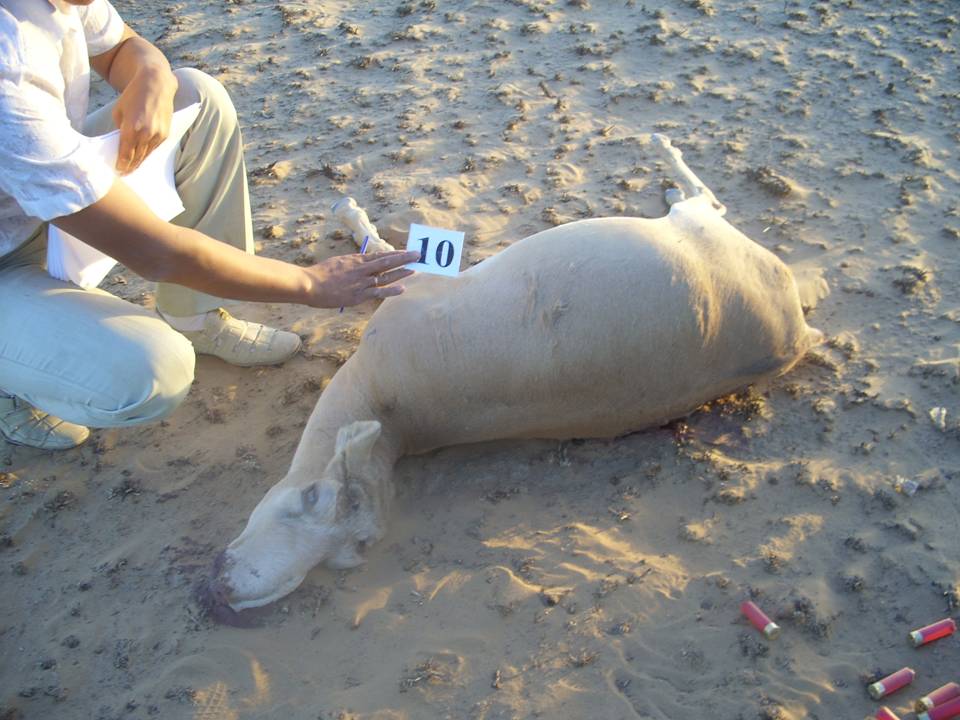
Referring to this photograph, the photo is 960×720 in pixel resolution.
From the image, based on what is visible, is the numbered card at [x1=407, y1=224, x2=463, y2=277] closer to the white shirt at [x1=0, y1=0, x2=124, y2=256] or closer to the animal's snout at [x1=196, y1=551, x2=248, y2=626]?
the white shirt at [x1=0, y1=0, x2=124, y2=256]

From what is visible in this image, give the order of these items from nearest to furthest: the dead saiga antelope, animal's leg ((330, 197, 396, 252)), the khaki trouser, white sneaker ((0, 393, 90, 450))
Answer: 1. the khaki trouser
2. the dead saiga antelope
3. white sneaker ((0, 393, 90, 450))
4. animal's leg ((330, 197, 396, 252))

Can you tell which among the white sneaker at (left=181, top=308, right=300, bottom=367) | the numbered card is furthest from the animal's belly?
the white sneaker at (left=181, top=308, right=300, bottom=367)

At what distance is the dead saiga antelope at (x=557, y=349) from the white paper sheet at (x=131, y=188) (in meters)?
1.03

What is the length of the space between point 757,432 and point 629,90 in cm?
299

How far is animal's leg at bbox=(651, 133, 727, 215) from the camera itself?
436 centimetres

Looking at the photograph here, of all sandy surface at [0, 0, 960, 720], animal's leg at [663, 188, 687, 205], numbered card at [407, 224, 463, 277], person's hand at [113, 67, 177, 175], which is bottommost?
sandy surface at [0, 0, 960, 720]

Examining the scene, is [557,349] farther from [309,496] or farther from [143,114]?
[143,114]

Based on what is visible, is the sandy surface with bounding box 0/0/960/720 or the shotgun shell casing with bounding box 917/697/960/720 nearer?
the shotgun shell casing with bounding box 917/697/960/720

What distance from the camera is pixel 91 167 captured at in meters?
2.69

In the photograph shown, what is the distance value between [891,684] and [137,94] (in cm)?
364

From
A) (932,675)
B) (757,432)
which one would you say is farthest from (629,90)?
(932,675)

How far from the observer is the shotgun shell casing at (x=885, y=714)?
8.52 ft

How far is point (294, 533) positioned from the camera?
303cm

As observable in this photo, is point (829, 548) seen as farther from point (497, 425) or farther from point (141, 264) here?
point (141, 264)
